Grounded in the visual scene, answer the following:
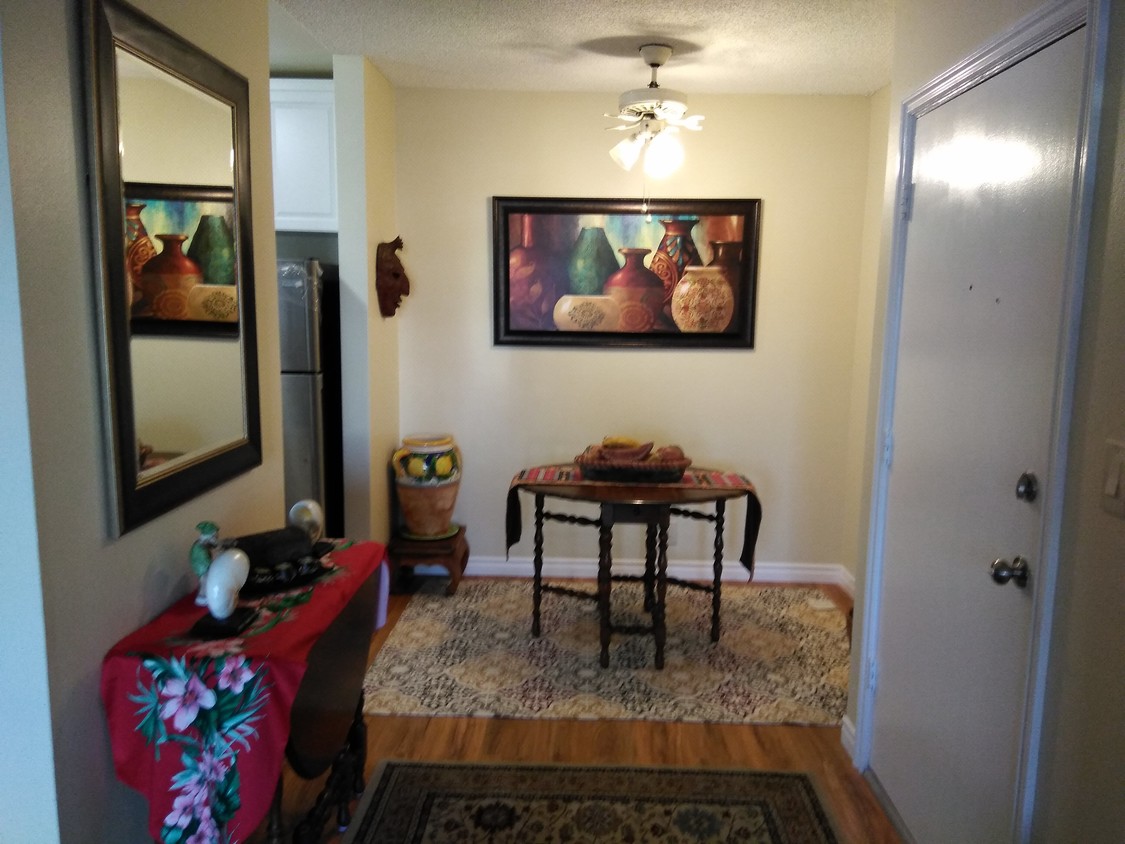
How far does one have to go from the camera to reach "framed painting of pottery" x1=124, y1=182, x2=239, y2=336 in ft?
5.23

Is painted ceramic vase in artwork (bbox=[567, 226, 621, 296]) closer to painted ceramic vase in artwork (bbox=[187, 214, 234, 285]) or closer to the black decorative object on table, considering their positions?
painted ceramic vase in artwork (bbox=[187, 214, 234, 285])

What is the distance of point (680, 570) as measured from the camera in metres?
4.04

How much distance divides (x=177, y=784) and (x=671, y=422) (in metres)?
2.90

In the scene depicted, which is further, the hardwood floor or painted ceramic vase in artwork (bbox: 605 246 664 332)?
painted ceramic vase in artwork (bbox: 605 246 664 332)

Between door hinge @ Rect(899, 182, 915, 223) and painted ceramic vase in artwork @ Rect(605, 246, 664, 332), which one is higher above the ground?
door hinge @ Rect(899, 182, 915, 223)

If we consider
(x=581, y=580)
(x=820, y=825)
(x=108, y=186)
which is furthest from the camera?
(x=581, y=580)

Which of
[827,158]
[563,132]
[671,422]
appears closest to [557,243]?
[563,132]

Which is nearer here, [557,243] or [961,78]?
[961,78]

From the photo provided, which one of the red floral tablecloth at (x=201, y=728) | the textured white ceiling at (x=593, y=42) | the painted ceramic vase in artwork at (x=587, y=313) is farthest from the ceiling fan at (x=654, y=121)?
the red floral tablecloth at (x=201, y=728)

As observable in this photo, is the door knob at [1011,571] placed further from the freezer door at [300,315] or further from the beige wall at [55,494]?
the freezer door at [300,315]

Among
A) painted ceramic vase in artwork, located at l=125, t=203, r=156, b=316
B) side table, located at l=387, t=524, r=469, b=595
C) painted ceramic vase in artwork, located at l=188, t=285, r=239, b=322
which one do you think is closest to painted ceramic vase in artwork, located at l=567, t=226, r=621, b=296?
side table, located at l=387, t=524, r=469, b=595

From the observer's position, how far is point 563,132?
3.75m

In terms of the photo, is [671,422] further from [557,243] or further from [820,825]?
[820,825]

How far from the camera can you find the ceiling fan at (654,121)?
10.4 ft
